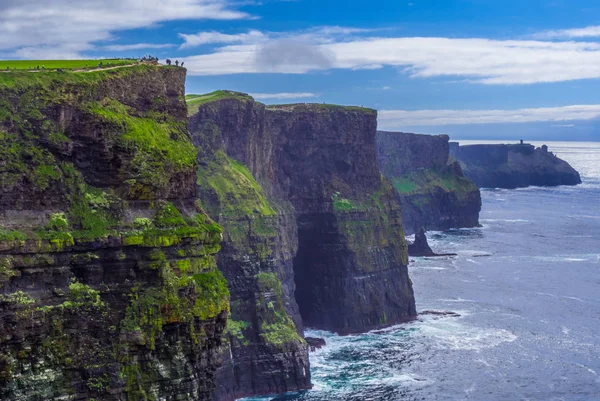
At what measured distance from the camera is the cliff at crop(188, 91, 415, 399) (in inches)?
3814

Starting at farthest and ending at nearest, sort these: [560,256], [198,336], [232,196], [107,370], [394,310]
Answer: [560,256] < [394,310] < [232,196] < [198,336] < [107,370]

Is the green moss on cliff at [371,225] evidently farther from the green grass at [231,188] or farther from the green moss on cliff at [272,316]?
the green moss on cliff at [272,316]

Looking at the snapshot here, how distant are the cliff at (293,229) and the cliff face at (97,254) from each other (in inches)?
1411

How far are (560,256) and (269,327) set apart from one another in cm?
10609

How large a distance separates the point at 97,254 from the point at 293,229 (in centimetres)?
6778

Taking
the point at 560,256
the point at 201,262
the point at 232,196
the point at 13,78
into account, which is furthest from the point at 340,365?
the point at 560,256

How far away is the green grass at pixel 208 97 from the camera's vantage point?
10812cm

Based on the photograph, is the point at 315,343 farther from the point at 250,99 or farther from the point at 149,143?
the point at 149,143

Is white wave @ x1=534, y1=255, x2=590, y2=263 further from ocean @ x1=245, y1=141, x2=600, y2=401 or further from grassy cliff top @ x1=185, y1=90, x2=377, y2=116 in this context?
grassy cliff top @ x1=185, y1=90, x2=377, y2=116

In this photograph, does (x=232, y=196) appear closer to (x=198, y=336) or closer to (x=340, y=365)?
(x=340, y=365)

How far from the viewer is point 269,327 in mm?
97188

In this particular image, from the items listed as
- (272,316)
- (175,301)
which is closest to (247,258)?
(272,316)

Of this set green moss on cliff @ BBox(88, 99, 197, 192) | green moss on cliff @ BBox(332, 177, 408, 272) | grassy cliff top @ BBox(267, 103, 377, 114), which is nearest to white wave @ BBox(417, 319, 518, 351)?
green moss on cliff @ BBox(332, 177, 408, 272)

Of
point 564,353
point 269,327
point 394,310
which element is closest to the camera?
point 269,327
